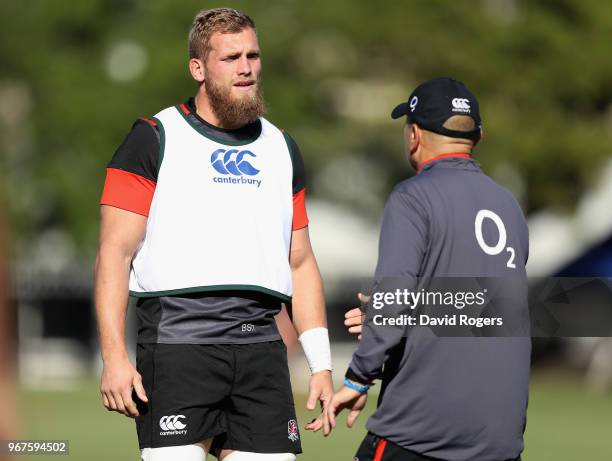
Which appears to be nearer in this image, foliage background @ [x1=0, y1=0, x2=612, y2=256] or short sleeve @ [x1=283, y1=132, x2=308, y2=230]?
short sleeve @ [x1=283, y1=132, x2=308, y2=230]

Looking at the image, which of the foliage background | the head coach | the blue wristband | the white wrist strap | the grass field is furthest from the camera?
the foliage background

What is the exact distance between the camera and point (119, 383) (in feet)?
20.0

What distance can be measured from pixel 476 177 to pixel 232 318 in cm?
129

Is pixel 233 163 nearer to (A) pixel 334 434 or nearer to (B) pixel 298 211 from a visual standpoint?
(B) pixel 298 211

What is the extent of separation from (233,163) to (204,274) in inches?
22.0

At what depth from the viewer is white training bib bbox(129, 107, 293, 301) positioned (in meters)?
6.31

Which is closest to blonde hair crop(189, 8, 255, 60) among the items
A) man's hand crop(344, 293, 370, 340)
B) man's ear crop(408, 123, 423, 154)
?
man's ear crop(408, 123, 423, 154)

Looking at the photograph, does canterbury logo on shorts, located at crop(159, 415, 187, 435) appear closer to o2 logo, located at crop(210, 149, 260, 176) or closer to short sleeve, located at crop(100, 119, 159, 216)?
short sleeve, located at crop(100, 119, 159, 216)

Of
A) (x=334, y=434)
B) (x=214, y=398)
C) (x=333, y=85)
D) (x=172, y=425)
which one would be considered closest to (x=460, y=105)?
(x=214, y=398)

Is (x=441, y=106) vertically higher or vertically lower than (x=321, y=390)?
higher

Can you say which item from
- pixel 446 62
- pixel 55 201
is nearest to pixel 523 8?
pixel 446 62

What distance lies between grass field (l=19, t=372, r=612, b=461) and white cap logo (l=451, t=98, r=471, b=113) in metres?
8.67

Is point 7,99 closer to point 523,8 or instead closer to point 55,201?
point 55,201

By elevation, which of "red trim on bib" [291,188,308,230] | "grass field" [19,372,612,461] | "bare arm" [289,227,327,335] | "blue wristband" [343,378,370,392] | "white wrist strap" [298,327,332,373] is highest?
"red trim on bib" [291,188,308,230]
